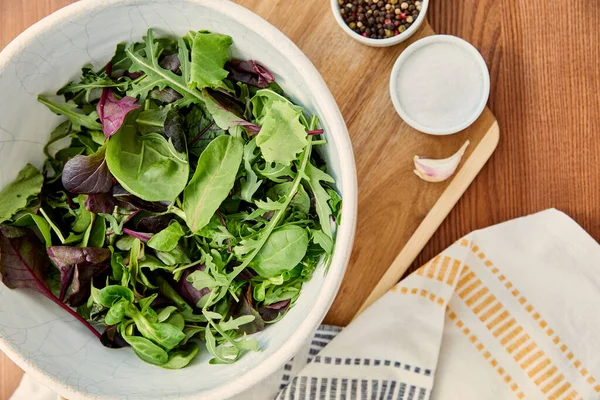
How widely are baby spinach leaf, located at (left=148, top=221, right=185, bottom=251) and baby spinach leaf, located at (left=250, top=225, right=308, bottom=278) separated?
10cm

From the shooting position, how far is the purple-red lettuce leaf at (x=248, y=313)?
0.74 metres

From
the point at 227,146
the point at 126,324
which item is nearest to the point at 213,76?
the point at 227,146

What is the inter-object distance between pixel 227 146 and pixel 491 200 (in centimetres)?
48

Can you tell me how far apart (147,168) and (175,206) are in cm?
5

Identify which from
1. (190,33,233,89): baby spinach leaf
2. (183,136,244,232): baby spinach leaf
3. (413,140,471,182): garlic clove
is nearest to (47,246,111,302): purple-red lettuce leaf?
(183,136,244,232): baby spinach leaf

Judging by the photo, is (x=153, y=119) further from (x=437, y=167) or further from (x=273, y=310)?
(x=437, y=167)

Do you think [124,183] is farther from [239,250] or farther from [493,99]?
[493,99]

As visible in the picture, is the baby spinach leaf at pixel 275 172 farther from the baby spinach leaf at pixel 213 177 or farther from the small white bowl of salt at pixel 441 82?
the small white bowl of salt at pixel 441 82

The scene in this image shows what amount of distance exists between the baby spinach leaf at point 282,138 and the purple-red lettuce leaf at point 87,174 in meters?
0.19

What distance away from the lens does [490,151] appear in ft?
3.02

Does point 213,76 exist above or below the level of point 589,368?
above

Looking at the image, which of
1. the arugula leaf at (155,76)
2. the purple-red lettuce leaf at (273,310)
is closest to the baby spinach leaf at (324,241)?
the purple-red lettuce leaf at (273,310)

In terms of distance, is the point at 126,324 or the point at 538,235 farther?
the point at 538,235

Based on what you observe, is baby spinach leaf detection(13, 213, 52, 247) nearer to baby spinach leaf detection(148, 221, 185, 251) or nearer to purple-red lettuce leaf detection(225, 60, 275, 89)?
baby spinach leaf detection(148, 221, 185, 251)
